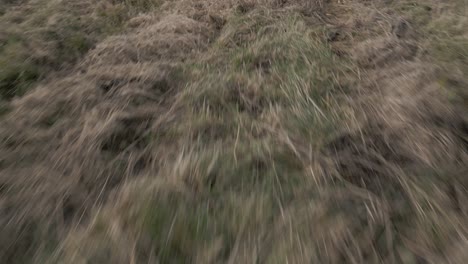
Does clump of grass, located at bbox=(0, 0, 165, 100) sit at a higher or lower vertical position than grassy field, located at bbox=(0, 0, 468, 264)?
higher

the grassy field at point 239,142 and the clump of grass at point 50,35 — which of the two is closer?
the grassy field at point 239,142

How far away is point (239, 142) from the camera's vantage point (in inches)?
71.9

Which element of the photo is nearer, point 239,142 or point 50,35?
point 239,142

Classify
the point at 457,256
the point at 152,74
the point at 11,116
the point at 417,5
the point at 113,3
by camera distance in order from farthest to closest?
the point at 113,3 < the point at 417,5 < the point at 152,74 < the point at 11,116 < the point at 457,256

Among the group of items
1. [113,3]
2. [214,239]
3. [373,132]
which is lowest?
[214,239]

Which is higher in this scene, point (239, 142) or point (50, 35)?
point (50, 35)

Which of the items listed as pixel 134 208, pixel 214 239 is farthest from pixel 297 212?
pixel 134 208

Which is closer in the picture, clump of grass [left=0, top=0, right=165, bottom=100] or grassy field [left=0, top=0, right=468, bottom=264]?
grassy field [left=0, top=0, right=468, bottom=264]

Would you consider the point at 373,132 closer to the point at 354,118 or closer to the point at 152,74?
the point at 354,118

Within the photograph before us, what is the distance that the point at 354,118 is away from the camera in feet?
6.37

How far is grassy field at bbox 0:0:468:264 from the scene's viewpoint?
1343 millimetres

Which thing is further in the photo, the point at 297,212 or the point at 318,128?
the point at 318,128

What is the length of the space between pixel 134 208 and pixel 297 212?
739 mm

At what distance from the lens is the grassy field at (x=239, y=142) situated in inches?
52.9
